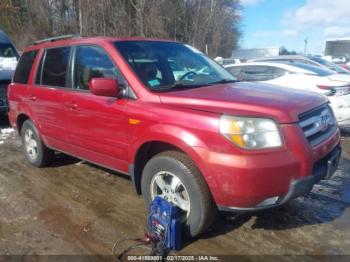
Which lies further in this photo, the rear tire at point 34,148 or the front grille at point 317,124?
the rear tire at point 34,148

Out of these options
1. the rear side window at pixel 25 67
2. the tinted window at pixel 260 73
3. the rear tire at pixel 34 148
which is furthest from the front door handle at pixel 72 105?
the tinted window at pixel 260 73

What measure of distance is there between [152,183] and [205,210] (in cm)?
66

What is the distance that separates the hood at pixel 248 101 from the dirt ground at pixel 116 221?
123cm

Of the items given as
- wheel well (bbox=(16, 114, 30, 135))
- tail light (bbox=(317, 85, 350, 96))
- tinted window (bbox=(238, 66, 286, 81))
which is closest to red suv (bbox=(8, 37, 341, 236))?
wheel well (bbox=(16, 114, 30, 135))

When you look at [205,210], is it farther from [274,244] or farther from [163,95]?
[163,95]

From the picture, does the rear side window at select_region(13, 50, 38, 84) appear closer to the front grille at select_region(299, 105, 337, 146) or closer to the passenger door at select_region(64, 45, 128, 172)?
the passenger door at select_region(64, 45, 128, 172)

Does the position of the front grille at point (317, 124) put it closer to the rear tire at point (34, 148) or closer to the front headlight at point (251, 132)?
the front headlight at point (251, 132)

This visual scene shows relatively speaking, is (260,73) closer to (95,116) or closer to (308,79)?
(308,79)

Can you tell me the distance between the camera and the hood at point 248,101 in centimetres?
295

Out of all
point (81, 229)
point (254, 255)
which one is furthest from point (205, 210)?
point (81, 229)

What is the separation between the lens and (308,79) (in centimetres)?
772

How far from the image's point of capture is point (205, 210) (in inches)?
124

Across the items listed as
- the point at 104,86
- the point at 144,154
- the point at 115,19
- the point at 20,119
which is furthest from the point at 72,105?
the point at 115,19

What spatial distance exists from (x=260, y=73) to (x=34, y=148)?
5346 millimetres
